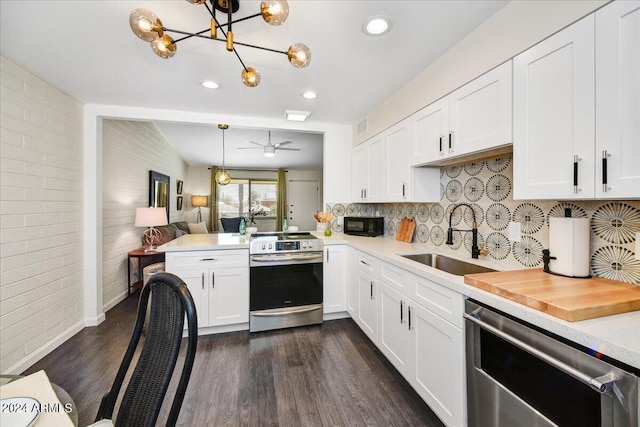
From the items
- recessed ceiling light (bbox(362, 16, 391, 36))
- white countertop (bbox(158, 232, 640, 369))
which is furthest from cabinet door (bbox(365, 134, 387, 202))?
white countertop (bbox(158, 232, 640, 369))

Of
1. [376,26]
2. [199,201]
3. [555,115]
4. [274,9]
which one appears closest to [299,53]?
[274,9]

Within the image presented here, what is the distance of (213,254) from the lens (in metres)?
2.67

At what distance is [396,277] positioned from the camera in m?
1.96

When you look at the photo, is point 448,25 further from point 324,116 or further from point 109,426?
point 109,426

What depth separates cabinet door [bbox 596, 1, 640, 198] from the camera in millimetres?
938

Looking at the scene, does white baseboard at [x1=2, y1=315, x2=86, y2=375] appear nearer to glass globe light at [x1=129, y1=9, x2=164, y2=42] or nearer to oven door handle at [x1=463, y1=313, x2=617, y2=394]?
glass globe light at [x1=129, y1=9, x2=164, y2=42]

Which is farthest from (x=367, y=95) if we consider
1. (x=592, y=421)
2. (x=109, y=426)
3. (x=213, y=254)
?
(x=109, y=426)

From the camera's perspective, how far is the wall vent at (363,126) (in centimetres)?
315

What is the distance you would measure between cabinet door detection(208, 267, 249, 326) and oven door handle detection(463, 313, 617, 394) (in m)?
2.21

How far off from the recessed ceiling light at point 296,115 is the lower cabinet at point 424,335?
1.87 meters

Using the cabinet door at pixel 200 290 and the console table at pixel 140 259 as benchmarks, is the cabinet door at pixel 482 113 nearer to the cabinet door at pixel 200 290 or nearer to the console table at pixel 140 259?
the cabinet door at pixel 200 290

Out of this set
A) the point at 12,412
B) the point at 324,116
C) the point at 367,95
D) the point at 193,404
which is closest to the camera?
the point at 12,412

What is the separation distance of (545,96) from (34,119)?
3.60m

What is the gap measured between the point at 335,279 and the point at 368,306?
0.61 m
